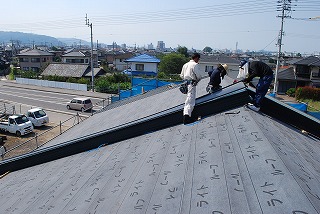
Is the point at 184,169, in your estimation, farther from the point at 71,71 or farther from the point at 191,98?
the point at 71,71

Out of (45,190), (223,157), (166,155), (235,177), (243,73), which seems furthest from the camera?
(243,73)

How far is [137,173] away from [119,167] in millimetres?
661

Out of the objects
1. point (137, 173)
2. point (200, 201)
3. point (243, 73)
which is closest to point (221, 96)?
point (243, 73)

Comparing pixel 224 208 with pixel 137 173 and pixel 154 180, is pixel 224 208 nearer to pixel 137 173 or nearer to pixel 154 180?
pixel 154 180

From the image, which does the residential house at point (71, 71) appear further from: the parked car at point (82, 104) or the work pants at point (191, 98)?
the work pants at point (191, 98)

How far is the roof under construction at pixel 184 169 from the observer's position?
8.80 ft

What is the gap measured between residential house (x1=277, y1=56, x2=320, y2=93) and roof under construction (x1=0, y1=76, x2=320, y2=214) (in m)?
35.7

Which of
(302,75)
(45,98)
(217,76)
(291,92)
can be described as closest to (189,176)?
(217,76)

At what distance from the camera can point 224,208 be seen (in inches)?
98.8

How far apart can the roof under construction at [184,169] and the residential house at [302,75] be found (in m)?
35.7

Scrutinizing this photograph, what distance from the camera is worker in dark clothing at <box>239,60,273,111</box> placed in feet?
17.3

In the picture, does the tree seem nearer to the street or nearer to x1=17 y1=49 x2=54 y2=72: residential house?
the street

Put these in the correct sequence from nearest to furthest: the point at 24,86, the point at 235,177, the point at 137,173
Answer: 1. the point at 235,177
2. the point at 137,173
3. the point at 24,86

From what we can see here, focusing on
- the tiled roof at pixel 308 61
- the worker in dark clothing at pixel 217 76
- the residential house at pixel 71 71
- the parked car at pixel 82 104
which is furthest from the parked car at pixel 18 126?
the tiled roof at pixel 308 61
